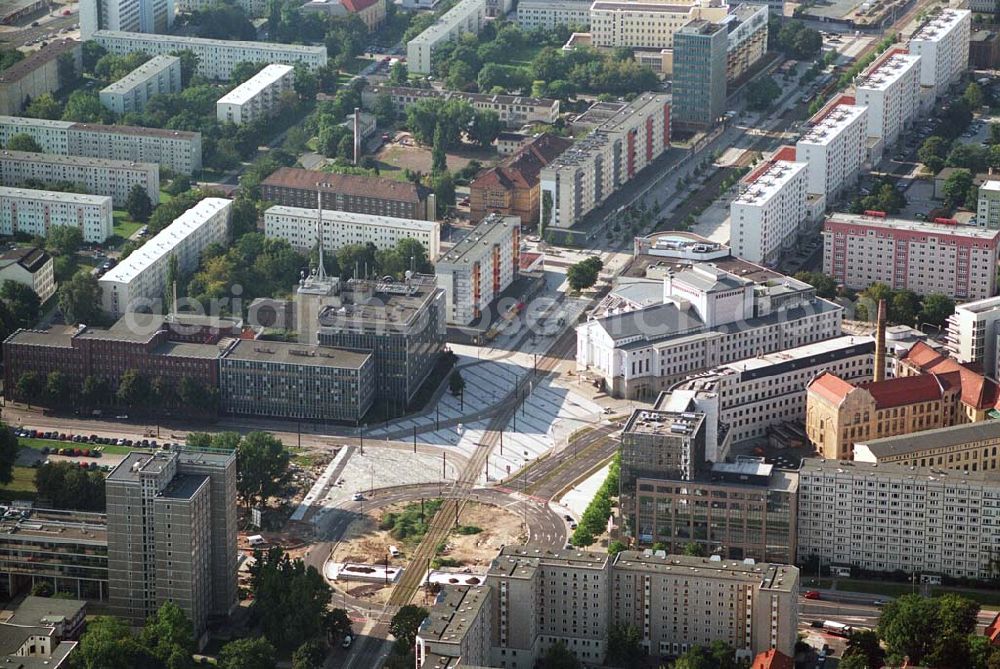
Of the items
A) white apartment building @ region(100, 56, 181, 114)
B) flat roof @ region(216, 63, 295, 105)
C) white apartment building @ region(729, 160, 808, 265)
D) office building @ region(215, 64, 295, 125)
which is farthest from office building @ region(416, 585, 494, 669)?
white apartment building @ region(100, 56, 181, 114)

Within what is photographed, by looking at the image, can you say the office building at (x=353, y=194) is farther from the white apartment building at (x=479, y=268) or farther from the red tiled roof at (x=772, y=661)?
the red tiled roof at (x=772, y=661)

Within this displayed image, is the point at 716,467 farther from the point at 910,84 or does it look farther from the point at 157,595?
the point at 910,84

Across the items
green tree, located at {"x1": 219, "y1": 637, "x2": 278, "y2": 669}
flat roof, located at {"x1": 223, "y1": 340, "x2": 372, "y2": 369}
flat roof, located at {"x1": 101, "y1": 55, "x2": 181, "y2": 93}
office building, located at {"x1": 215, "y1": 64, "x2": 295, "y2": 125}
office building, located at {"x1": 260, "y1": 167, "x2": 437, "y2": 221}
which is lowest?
green tree, located at {"x1": 219, "y1": 637, "x2": 278, "y2": 669}

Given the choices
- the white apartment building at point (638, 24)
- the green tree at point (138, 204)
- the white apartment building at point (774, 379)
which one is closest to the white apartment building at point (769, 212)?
the white apartment building at point (774, 379)

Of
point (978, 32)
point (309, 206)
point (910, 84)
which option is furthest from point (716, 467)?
point (978, 32)

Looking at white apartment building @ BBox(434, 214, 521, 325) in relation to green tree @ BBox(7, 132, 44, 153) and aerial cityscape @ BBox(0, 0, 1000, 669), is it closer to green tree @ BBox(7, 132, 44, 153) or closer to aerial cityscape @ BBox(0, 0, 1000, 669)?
aerial cityscape @ BBox(0, 0, 1000, 669)

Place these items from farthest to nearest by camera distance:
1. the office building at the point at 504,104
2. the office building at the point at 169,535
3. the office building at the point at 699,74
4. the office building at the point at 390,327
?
the office building at the point at 504,104, the office building at the point at 699,74, the office building at the point at 390,327, the office building at the point at 169,535
